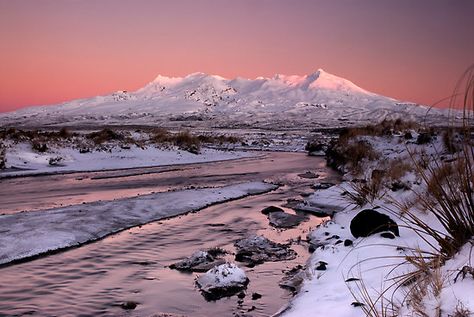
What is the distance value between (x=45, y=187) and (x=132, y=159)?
13.5 m

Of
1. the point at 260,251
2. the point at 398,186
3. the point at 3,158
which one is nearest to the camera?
the point at 260,251

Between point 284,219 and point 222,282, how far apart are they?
244 inches

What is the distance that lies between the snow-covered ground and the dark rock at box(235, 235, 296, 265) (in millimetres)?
869

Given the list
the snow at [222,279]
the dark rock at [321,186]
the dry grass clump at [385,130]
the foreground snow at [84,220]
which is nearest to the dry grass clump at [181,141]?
the dry grass clump at [385,130]

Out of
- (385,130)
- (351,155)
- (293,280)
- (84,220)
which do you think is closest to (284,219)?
(293,280)

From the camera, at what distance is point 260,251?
9.96m

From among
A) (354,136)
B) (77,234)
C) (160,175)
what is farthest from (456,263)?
(354,136)

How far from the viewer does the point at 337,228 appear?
11203mm

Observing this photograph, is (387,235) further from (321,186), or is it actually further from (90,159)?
(90,159)

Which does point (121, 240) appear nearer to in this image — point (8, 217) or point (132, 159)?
point (8, 217)

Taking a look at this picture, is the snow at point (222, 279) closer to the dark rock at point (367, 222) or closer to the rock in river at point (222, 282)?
the rock in river at point (222, 282)

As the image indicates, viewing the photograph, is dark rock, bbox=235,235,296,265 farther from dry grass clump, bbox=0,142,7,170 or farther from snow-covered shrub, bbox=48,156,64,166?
snow-covered shrub, bbox=48,156,64,166

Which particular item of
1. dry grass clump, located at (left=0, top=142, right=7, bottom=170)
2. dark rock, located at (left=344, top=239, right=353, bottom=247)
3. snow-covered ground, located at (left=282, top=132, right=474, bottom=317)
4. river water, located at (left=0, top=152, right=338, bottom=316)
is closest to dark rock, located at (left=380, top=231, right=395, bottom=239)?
snow-covered ground, located at (left=282, top=132, right=474, bottom=317)

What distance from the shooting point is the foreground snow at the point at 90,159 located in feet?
92.0
